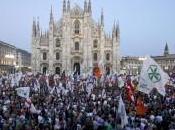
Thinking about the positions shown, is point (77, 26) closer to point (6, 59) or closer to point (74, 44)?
point (74, 44)

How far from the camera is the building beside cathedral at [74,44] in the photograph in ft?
262

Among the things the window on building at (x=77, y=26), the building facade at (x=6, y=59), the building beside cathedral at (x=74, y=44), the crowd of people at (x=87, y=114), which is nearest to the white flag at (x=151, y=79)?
the crowd of people at (x=87, y=114)

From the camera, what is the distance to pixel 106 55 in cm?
8112

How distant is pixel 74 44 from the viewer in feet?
267

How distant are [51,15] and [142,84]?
64.2 m

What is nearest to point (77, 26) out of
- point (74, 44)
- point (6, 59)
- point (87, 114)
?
point (74, 44)

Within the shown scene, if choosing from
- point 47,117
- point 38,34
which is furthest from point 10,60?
point 47,117

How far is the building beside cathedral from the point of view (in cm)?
8000

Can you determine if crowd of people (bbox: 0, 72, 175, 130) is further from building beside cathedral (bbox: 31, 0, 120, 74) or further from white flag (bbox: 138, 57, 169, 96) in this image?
building beside cathedral (bbox: 31, 0, 120, 74)

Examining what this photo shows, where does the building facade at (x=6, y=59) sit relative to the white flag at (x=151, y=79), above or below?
above

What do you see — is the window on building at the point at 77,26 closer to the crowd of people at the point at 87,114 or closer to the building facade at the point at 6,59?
the building facade at the point at 6,59

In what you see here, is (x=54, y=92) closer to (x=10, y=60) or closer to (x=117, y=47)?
(x=117, y=47)

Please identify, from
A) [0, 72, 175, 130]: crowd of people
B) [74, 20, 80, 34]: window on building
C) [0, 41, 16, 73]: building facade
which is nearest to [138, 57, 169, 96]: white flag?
[0, 72, 175, 130]: crowd of people

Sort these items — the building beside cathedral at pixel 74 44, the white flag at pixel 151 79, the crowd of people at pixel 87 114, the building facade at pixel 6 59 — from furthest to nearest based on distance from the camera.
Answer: the building facade at pixel 6 59, the building beside cathedral at pixel 74 44, the white flag at pixel 151 79, the crowd of people at pixel 87 114
